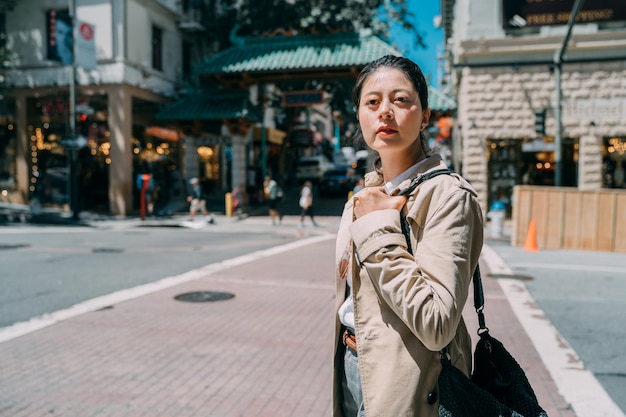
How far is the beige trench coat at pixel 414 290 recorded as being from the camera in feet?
5.08

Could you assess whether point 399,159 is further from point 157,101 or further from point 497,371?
point 157,101

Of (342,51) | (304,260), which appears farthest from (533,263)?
(342,51)

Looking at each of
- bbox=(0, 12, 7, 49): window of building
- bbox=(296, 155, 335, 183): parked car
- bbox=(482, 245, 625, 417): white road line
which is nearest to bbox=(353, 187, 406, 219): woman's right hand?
bbox=(482, 245, 625, 417): white road line

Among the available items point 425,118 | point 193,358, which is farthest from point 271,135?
point 425,118

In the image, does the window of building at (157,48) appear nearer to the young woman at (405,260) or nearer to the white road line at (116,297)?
the white road line at (116,297)

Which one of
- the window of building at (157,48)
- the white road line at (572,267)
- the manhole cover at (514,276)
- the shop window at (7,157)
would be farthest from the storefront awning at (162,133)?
the manhole cover at (514,276)

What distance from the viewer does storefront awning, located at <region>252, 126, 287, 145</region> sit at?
107 ft

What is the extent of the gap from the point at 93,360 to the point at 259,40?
21089 mm

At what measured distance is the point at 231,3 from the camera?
94.9 feet

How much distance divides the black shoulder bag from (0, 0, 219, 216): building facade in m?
21.1

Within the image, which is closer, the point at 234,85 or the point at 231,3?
the point at 234,85

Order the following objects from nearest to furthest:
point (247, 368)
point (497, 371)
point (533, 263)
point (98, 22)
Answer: point (497, 371) → point (247, 368) → point (533, 263) → point (98, 22)

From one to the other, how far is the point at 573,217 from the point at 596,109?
7348 millimetres

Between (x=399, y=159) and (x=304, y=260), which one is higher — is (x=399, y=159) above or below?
above
